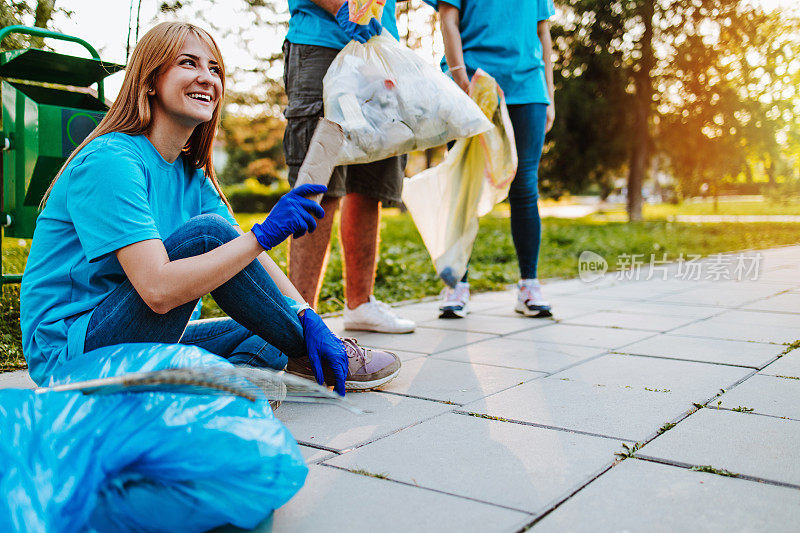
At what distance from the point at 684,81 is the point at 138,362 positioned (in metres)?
17.1

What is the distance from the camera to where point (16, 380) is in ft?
8.13

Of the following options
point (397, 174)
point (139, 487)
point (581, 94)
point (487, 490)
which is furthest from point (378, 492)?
point (581, 94)

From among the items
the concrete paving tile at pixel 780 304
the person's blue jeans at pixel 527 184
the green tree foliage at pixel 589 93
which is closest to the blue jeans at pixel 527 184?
the person's blue jeans at pixel 527 184

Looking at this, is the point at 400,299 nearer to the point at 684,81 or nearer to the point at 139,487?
the point at 139,487

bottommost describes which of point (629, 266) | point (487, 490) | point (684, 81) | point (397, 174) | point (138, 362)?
point (629, 266)

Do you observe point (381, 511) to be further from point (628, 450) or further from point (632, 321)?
point (632, 321)

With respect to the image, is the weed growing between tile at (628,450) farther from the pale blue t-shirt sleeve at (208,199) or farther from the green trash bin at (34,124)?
the green trash bin at (34,124)

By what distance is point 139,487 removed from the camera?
1.32 m

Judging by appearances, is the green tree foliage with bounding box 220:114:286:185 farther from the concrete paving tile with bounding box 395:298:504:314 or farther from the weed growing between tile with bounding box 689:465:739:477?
the weed growing between tile with bounding box 689:465:739:477

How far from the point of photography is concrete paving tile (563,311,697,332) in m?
3.62

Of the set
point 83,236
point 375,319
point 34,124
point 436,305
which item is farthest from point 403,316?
point 83,236

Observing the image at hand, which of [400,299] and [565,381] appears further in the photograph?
[400,299]

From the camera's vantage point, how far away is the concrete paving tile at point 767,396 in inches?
83.9

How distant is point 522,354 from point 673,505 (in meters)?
1.50
